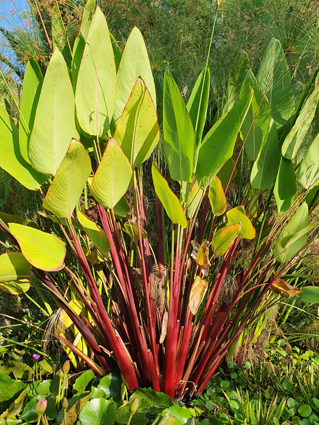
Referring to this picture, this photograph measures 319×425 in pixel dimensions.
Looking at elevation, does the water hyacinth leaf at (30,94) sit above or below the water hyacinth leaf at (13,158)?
above

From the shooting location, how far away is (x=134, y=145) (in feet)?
2.95

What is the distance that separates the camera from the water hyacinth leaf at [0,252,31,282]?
94cm

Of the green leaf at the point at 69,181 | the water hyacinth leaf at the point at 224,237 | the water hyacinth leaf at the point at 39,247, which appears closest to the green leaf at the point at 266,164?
the water hyacinth leaf at the point at 224,237

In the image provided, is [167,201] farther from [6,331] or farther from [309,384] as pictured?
[6,331]

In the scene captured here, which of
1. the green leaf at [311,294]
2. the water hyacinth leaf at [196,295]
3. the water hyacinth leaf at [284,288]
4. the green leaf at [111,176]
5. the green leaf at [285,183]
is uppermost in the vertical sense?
the green leaf at [111,176]

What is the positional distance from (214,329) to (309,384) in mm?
494

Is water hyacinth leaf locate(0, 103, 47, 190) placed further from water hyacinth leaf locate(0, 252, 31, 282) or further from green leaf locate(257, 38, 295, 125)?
green leaf locate(257, 38, 295, 125)

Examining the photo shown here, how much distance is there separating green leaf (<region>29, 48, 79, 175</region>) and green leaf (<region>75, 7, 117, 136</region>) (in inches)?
1.8

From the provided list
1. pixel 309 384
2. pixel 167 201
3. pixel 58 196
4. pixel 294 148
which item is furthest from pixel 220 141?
pixel 309 384

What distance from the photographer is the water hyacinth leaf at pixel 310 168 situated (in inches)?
40.1

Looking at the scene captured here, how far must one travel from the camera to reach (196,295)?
978 millimetres

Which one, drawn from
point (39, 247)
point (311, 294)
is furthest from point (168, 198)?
point (311, 294)

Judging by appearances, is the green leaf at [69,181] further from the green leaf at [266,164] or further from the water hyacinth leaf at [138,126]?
the green leaf at [266,164]

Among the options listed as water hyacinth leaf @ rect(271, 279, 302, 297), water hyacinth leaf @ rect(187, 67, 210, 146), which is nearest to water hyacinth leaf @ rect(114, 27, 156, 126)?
water hyacinth leaf @ rect(187, 67, 210, 146)
